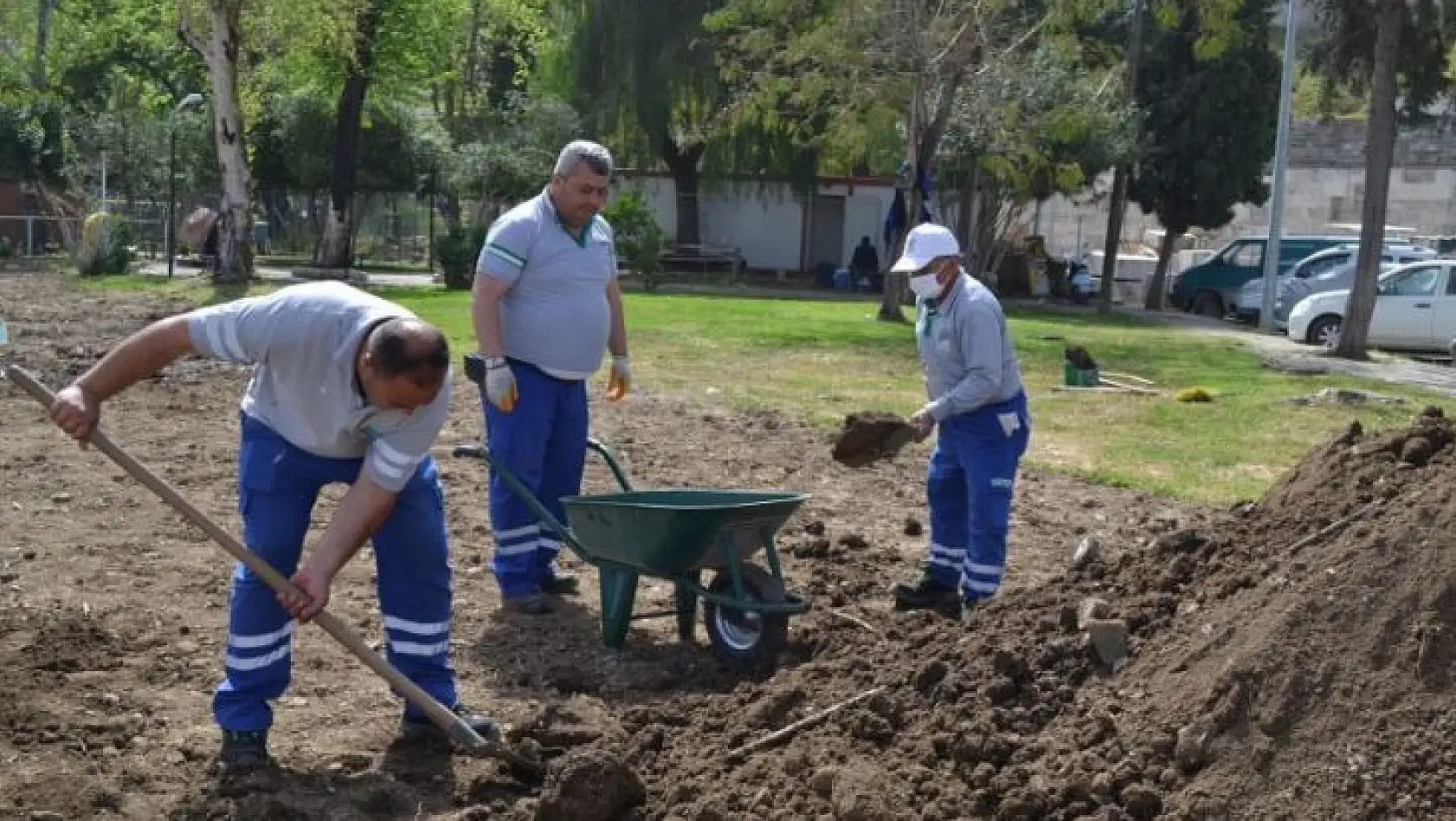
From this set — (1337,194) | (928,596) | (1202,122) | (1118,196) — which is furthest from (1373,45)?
(928,596)

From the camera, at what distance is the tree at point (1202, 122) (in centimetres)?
3494

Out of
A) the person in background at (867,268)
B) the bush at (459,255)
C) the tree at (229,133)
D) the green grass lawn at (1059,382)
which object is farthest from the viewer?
the person in background at (867,268)

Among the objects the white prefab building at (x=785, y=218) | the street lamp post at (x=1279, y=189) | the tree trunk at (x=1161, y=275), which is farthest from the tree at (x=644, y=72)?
the street lamp post at (x=1279, y=189)

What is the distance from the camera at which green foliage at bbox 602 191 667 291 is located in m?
30.3

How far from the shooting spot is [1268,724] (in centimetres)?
397

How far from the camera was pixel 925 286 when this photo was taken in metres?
6.55

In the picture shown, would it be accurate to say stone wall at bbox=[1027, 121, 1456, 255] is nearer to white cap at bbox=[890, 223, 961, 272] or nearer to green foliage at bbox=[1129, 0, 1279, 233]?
green foliage at bbox=[1129, 0, 1279, 233]

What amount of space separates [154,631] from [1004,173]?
21841mm

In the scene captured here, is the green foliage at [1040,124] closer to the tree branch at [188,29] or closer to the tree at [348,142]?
the tree at [348,142]

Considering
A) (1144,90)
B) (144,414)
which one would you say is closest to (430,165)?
(1144,90)

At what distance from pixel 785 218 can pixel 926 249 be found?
33958 mm

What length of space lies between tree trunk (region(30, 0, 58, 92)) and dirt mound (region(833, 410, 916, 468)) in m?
41.0

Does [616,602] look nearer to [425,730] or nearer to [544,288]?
[425,730]

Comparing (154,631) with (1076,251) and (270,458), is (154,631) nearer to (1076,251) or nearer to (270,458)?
(270,458)
